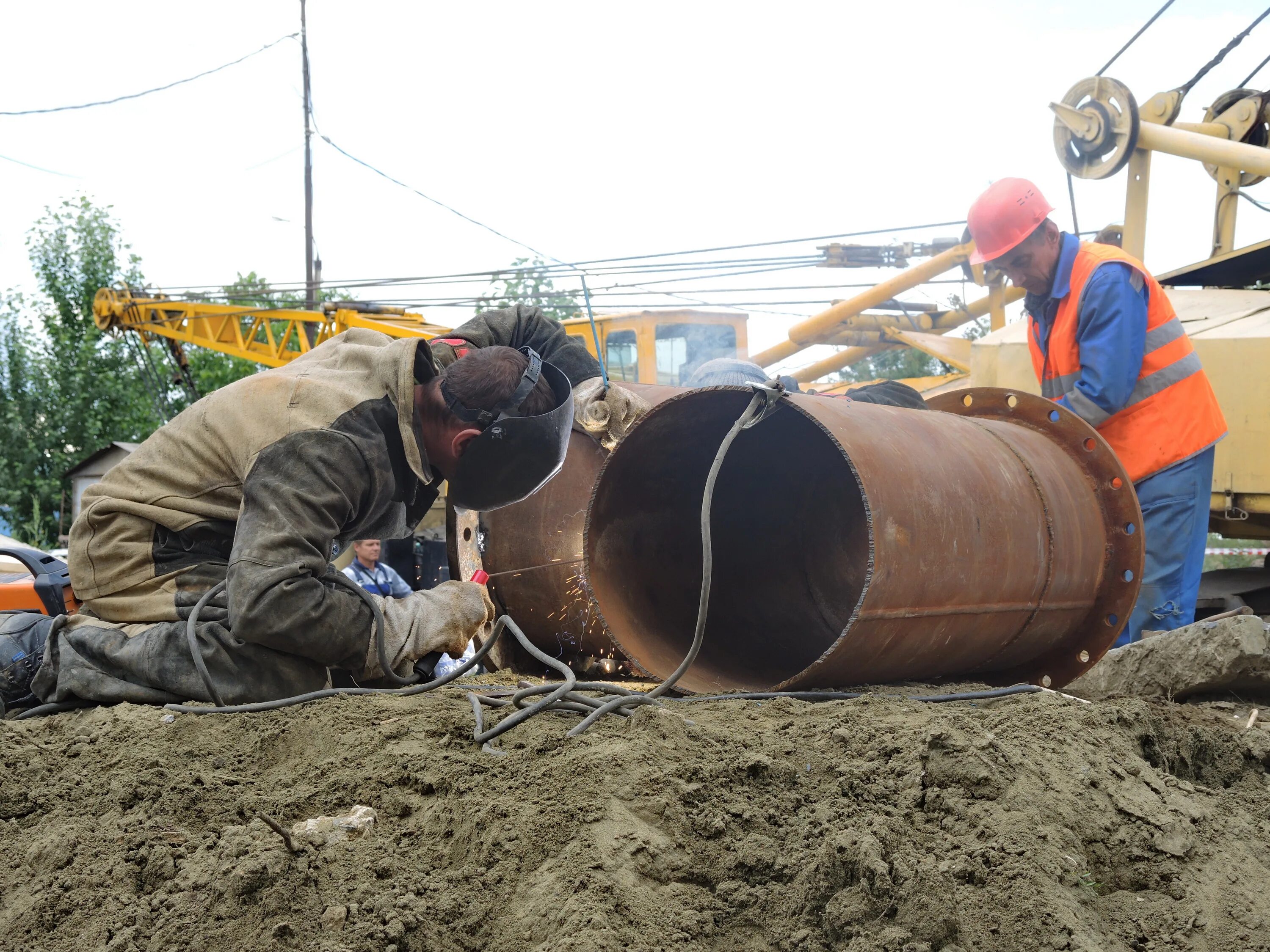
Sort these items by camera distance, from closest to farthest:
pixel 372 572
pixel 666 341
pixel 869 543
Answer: pixel 869 543 → pixel 372 572 → pixel 666 341

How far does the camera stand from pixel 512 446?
9.30ft

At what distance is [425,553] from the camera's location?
27.0 feet

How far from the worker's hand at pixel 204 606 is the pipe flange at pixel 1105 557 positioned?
2197mm

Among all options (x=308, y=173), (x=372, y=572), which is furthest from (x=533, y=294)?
(x=372, y=572)

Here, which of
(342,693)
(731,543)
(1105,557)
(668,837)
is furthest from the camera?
(731,543)

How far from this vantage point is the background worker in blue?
6.11m

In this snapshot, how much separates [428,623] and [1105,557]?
198 centimetres

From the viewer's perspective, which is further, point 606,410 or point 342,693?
point 606,410

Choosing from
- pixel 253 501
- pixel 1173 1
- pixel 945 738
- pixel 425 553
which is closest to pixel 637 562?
pixel 253 501

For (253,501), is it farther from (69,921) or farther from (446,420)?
(69,921)

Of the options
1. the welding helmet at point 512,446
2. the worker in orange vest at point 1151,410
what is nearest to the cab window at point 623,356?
the worker in orange vest at point 1151,410

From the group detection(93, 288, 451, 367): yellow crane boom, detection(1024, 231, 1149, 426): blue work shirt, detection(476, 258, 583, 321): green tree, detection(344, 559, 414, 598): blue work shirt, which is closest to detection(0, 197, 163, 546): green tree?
detection(93, 288, 451, 367): yellow crane boom

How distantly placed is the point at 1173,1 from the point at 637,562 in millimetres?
4312

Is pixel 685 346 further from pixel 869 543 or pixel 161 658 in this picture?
pixel 161 658
